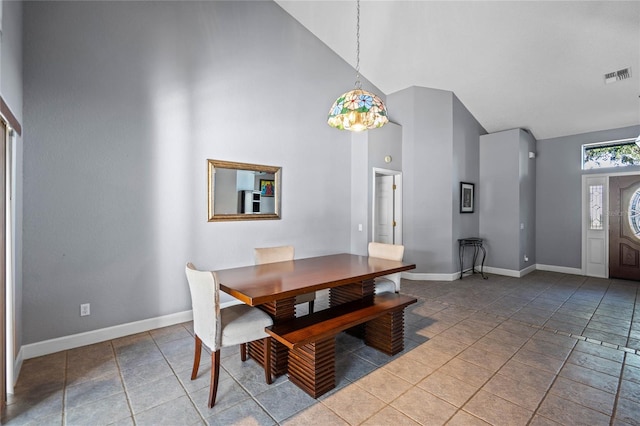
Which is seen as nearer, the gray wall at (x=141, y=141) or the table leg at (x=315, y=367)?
the table leg at (x=315, y=367)

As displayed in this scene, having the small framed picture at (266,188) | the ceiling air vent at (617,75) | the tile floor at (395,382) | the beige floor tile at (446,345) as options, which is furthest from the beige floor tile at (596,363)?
the ceiling air vent at (617,75)

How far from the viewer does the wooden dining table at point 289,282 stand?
205cm

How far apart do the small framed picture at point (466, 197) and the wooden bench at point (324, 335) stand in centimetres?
372

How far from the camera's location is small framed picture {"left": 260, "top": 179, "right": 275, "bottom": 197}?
13.1 feet

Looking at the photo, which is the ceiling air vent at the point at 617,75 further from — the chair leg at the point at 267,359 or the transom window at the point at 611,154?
the chair leg at the point at 267,359

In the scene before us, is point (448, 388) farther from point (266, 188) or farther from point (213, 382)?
point (266, 188)

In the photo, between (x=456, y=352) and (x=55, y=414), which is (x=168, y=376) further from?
(x=456, y=352)

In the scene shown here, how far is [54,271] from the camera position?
2.66 meters

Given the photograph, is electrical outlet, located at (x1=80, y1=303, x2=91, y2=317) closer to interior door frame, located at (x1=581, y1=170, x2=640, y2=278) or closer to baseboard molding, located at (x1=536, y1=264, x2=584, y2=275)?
baseboard molding, located at (x1=536, y1=264, x2=584, y2=275)

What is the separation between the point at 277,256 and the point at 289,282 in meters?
0.99

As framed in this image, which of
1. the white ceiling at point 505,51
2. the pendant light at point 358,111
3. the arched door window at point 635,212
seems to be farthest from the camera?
the arched door window at point 635,212

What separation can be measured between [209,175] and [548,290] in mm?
5495

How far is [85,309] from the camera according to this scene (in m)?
2.81

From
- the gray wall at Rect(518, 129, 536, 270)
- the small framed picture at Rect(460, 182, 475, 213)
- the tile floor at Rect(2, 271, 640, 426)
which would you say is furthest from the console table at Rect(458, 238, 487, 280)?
the tile floor at Rect(2, 271, 640, 426)
